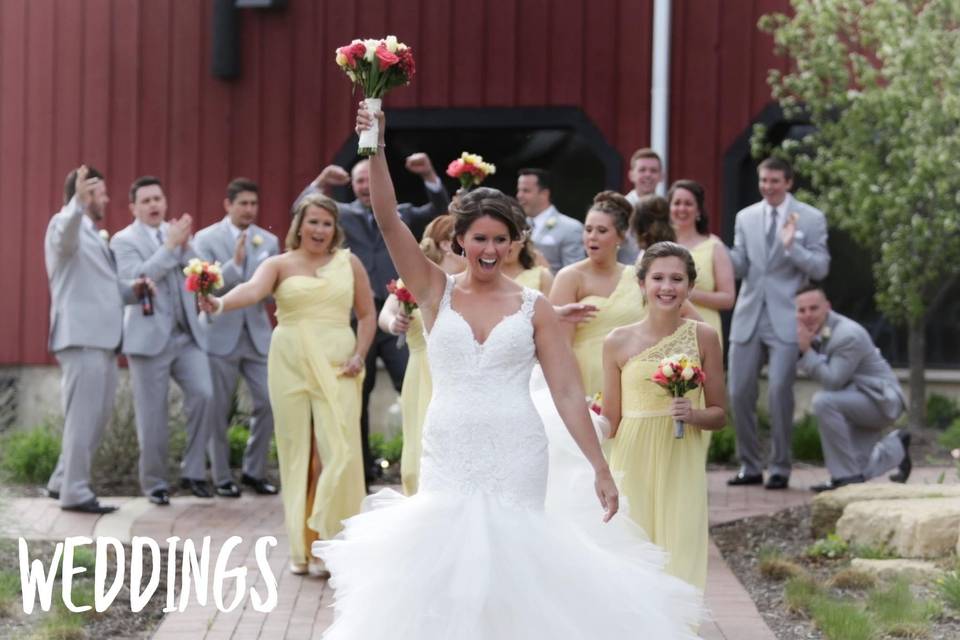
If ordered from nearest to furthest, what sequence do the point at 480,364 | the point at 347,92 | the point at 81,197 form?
1. the point at 480,364
2. the point at 81,197
3. the point at 347,92

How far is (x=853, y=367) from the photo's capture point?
11336 millimetres

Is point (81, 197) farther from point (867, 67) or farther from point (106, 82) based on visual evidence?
point (867, 67)

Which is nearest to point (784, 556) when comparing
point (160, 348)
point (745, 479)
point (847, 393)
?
point (847, 393)

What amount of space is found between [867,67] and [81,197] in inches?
263

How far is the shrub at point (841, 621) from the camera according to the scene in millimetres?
7012

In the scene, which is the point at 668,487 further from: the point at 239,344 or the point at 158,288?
the point at 239,344

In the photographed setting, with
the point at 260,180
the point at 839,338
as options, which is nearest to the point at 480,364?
the point at 839,338

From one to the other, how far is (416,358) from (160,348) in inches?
109

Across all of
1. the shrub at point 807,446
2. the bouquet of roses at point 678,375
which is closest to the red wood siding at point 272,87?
the shrub at point 807,446

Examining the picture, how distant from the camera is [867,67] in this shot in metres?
13.8

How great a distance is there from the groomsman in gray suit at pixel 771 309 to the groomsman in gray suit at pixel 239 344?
333 cm

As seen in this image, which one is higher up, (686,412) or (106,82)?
(106,82)

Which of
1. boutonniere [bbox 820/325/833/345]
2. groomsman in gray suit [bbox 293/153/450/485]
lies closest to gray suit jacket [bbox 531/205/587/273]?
groomsman in gray suit [bbox 293/153/450/485]

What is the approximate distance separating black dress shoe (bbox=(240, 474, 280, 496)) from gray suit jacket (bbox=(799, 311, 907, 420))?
3.73m
